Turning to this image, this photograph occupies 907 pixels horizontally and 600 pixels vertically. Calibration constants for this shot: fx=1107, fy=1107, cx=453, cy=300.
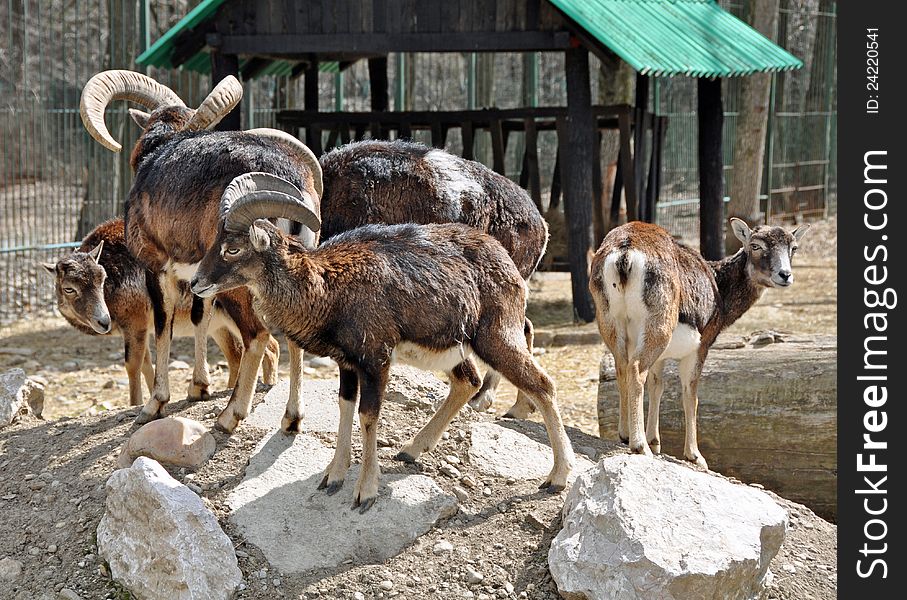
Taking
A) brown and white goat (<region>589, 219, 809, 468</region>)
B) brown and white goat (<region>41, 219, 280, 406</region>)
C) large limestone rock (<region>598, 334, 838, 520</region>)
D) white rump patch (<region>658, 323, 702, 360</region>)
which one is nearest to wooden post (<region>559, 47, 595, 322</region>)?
brown and white goat (<region>589, 219, 809, 468</region>)

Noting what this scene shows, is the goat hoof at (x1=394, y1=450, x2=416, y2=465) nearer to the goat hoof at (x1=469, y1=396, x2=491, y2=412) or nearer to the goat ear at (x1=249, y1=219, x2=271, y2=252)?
the goat ear at (x1=249, y1=219, x2=271, y2=252)

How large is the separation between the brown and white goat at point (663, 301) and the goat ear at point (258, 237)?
2500 mm

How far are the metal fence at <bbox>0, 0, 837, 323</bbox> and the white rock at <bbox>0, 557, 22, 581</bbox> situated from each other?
830 cm

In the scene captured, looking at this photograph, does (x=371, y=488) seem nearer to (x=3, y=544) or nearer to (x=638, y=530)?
(x=638, y=530)

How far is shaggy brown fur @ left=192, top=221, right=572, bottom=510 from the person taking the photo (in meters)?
5.91

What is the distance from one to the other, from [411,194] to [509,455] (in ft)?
6.63

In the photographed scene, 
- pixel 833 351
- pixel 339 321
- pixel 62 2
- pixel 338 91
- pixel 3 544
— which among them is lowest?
pixel 3 544

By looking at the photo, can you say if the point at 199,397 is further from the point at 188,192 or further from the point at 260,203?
the point at 260,203

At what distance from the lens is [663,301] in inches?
287

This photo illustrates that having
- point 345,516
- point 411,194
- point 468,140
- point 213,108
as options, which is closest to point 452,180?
point 411,194

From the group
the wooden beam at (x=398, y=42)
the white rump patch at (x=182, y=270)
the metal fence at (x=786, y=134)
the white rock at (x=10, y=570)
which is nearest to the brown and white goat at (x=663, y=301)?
the white rump patch at (x=182, y=270)

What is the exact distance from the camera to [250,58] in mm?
14109

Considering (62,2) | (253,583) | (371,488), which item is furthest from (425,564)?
(62,2)
